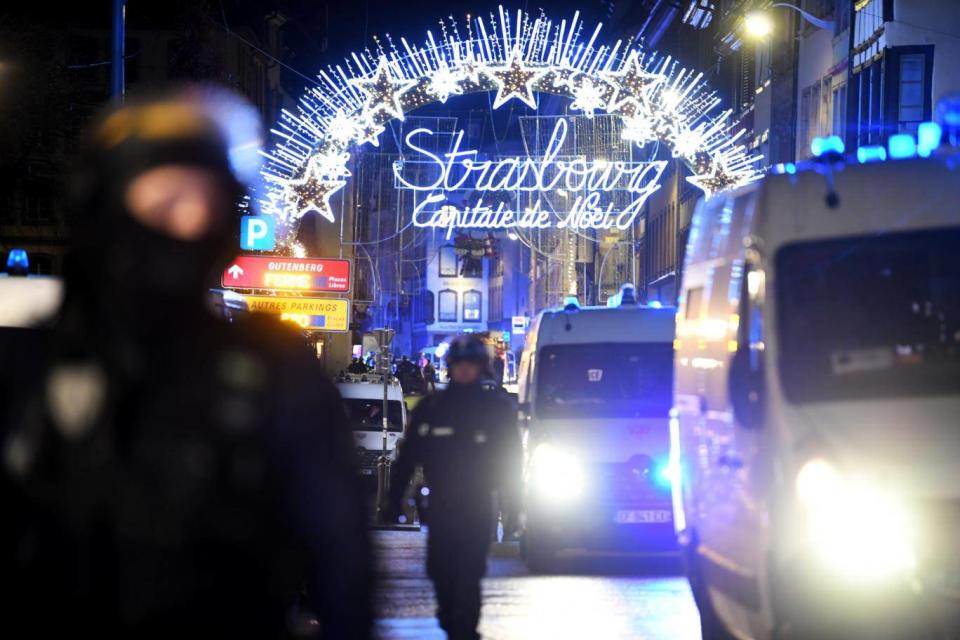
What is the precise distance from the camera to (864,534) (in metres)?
7.23

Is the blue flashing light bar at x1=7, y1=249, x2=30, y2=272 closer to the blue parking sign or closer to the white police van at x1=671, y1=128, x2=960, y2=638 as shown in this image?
the white police van at x1=671, y1=128, x2=960, y2=638

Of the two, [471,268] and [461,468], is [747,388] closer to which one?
[461,468]

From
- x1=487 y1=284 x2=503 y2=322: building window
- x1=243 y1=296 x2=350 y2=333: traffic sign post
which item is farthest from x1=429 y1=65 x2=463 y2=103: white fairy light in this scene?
x1=487 y1=284 x2=503 y2=322: building window

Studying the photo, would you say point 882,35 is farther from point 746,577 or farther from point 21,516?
point 21,516

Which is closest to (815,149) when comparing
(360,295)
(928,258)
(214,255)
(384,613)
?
(928,258)

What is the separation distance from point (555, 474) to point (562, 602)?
3.34 m

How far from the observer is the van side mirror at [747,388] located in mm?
7766

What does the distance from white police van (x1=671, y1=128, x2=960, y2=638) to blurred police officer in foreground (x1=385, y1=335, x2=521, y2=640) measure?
49.0 inches

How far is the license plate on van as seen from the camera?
53.5 ft

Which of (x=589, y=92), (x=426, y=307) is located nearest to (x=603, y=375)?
(x=589, y=92)

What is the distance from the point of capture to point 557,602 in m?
13.3

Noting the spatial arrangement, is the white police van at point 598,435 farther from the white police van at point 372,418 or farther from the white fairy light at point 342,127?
the white police van at point 372,418

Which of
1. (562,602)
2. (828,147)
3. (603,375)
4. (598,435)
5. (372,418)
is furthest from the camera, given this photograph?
(372,418)

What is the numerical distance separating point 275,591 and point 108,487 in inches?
12.7
